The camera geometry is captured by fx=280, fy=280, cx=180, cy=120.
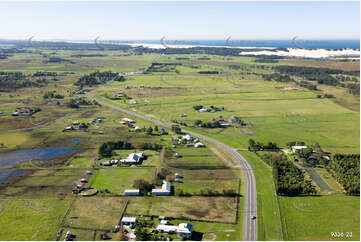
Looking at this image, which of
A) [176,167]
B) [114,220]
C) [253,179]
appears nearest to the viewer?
[114,220]

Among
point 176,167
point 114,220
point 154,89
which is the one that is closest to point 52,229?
point 114,220

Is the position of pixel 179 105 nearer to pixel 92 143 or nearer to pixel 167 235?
pixel 92 143

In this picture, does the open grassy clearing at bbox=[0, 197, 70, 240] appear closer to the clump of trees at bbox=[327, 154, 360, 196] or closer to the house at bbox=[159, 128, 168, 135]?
the house at bbox=[159, 128, 168, 135]

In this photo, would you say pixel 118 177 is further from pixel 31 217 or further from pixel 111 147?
pixel 31 217

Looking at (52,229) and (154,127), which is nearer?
(52,229)

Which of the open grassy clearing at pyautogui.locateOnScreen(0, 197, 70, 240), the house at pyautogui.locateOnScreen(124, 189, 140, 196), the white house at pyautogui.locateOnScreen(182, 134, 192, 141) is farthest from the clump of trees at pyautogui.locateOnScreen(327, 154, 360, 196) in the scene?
the open grassy clearing at pyautogui.locateOnScreen(0, 197, 70, 240)

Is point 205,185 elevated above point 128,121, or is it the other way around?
point 128,121

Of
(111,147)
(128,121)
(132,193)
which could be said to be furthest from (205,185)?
(128,121)
